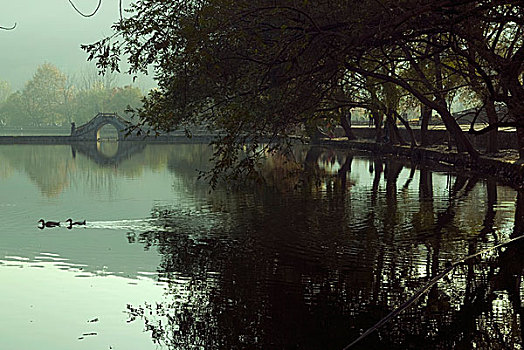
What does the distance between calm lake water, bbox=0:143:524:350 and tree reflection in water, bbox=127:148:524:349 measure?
42mm

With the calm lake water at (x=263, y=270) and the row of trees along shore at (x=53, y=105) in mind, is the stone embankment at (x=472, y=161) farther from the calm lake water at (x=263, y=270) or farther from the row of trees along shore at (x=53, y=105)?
the row of trees along shore at (x=53, y=105)

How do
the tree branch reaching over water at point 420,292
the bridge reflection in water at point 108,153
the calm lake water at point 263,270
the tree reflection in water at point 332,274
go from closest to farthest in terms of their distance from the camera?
the tree branch reaching over water at point 420,292, the tree reflection in water at point 332,274, the calm lake water at point 263,270, the bridge reflection in water at point 108,153

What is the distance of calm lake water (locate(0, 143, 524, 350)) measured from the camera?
40.2 feet

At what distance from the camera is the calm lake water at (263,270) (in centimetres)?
1226

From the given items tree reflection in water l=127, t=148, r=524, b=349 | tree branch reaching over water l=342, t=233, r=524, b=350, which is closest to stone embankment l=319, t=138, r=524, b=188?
tree reflection in water l=127, t=148, r=524, b=349

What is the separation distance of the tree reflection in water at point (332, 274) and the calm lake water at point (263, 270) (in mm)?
42

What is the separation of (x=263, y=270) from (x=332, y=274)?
1.55 m

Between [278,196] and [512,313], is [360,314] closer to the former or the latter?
[512,313]

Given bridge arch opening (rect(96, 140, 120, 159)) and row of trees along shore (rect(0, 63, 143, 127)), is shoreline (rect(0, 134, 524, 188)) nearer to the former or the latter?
bridge arch opening (rect(96, 140, 120, 159))

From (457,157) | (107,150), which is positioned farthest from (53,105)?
(457,157)

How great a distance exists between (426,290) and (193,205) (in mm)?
16709

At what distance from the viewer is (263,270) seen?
1703cm

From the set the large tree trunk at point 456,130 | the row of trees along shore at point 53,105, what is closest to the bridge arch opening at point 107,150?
the large tree trunk at point 456,130

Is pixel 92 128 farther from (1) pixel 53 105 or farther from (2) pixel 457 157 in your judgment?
(2) pixel 457 157
